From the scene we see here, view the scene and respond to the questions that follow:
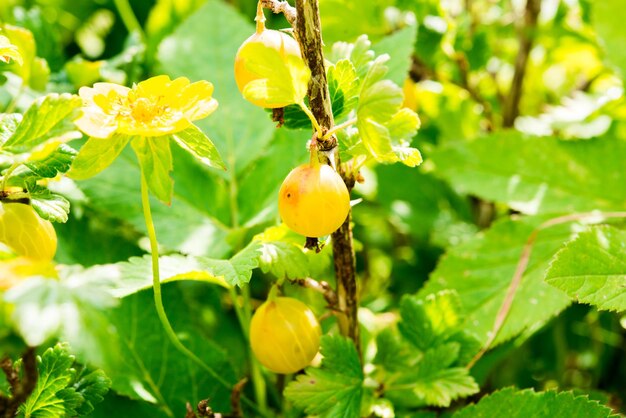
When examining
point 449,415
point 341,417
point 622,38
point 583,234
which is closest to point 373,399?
point 341,417

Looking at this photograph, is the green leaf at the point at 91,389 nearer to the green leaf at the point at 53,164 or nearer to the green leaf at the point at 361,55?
the green leaf at the point at 53,164

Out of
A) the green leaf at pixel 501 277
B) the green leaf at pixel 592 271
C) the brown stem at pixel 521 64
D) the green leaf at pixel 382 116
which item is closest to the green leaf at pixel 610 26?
the brown stem at pixel 521 64

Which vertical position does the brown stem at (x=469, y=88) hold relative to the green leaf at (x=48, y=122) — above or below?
below

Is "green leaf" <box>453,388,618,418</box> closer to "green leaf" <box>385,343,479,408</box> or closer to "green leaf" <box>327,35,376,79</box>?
"green leaf" <box>385,343,479,408</box>

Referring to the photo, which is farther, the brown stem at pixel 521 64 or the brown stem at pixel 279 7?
the brown stem at pixel 521 64

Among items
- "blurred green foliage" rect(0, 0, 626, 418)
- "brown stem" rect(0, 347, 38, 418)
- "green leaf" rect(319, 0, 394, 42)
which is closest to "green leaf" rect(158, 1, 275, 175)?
"blurred green foliage" rect(0, 0, 626, 418)
